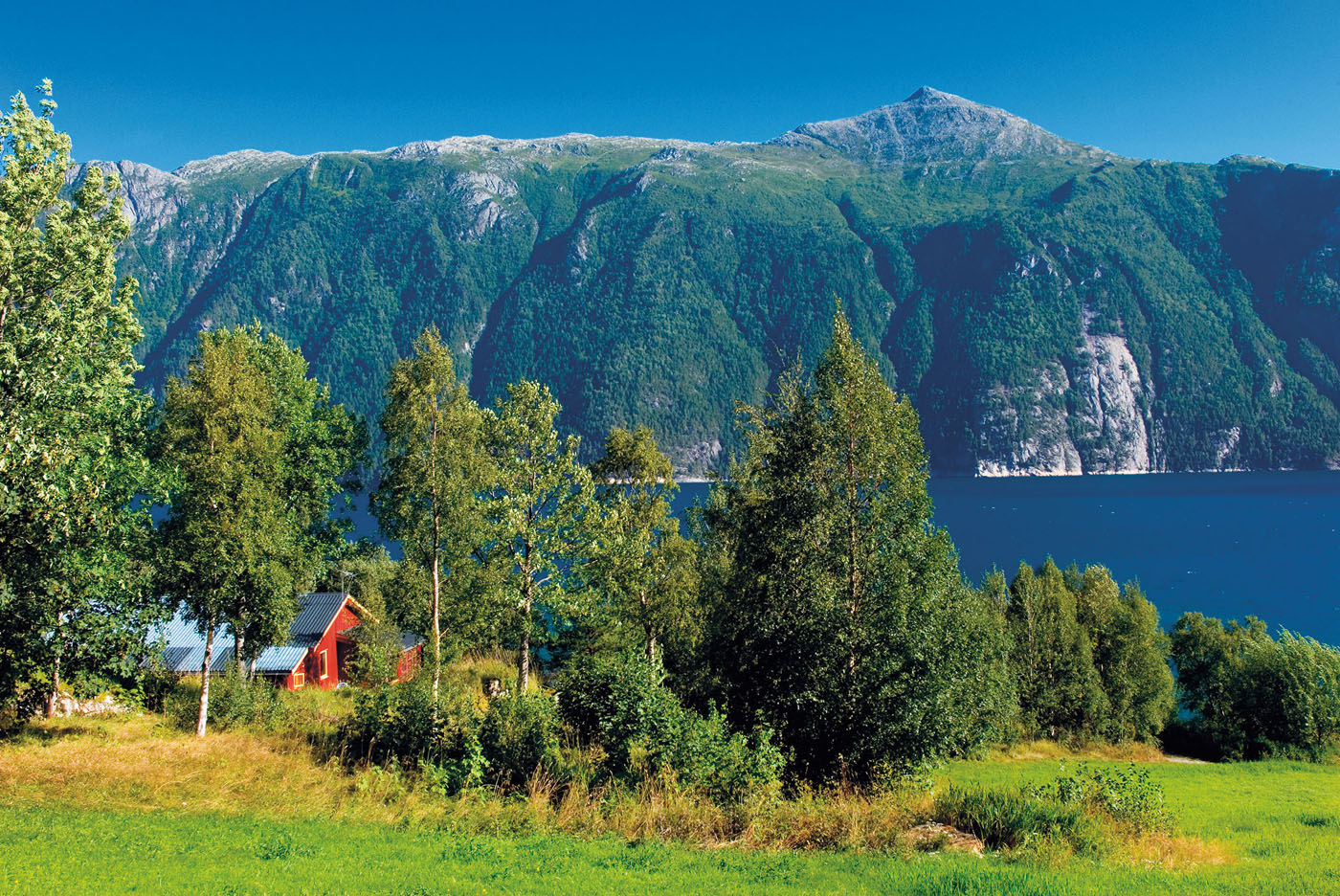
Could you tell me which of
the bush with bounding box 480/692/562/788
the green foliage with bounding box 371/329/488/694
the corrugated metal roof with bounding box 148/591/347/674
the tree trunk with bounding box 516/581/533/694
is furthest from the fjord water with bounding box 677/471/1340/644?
the bush with bounding box 480/692/562/788

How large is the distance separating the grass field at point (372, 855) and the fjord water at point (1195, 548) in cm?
6966

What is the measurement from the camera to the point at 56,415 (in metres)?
13.2

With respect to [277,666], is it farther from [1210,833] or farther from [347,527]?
[1210,833]

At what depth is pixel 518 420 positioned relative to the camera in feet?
88.5

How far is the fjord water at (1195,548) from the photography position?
83375 millimetres

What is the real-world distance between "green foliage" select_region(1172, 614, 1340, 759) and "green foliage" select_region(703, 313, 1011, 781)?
4407 cm

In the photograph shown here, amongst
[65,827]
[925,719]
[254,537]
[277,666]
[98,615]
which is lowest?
[277,666]

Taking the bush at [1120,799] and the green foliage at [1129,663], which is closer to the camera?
the bush at [1120,799]

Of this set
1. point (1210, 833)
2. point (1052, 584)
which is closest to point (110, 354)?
point (1210, 833)

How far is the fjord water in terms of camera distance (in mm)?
83375

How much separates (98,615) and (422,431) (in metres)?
9.61

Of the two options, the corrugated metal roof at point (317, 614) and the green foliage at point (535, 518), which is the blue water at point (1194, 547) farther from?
the green foliage at point (535, 518)

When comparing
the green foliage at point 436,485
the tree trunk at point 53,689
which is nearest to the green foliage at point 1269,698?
the green foliage at point 436,485

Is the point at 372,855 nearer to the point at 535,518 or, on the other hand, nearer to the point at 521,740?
the point at 521,740
